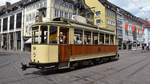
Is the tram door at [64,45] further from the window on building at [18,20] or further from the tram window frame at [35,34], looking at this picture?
the window on building at [18,20]

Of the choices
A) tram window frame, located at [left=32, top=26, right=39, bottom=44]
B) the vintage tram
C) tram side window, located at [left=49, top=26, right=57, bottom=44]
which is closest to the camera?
the vintage tram

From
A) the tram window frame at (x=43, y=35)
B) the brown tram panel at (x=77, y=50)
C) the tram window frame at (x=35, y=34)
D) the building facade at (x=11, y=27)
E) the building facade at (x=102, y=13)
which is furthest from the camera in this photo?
the building facade at (x=102, y=13)

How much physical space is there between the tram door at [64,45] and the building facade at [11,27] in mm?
49249

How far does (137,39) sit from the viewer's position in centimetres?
10488

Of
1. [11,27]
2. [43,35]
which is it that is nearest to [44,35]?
[43,35]

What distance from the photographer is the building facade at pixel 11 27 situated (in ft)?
222

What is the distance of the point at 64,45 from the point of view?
16.7 metres

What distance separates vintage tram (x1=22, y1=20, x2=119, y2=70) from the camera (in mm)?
15594

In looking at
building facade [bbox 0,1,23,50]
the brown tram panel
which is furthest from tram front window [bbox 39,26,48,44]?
building facade [bbox 0,1,23,50]

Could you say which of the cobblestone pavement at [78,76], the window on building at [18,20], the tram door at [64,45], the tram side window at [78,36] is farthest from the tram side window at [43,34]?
the window on building at [18,20]

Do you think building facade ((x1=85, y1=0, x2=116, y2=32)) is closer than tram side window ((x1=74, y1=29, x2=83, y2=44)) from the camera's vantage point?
No

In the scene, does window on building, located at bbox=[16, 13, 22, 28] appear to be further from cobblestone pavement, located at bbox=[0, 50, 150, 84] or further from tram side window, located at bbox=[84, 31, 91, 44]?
cobblestone pavement, located at bbox=[0, 50, 150, 84]

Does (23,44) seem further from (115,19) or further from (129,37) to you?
(129,37)

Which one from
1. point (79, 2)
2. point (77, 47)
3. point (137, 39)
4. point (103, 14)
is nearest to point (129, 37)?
point (137, 39)
